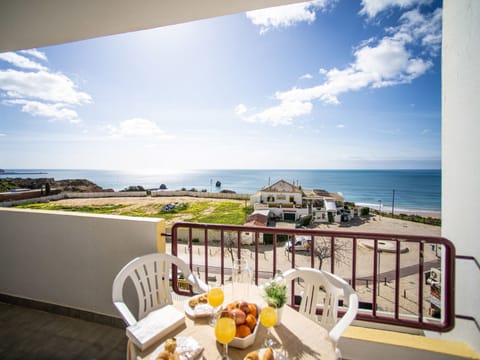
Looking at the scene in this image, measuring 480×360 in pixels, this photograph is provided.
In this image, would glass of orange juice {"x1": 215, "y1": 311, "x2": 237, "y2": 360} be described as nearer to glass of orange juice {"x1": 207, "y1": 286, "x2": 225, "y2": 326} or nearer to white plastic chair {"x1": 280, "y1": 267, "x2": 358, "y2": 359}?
glass of orange juice {"x1": 207, "y1": 286, "x2": 225, "y2": 326}

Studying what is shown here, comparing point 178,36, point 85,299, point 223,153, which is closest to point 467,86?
point 178,36

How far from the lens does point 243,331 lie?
85cm

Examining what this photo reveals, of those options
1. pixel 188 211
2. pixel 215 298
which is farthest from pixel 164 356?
pixel 188 211

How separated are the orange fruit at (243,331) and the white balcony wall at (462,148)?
5.24ft

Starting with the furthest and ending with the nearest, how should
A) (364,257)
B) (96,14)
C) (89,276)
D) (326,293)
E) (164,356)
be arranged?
1. (364,257)
2. (89,276)
3. (96,14)
4. (326,293)
5. (164,356)

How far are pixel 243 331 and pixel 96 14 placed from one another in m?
2.44

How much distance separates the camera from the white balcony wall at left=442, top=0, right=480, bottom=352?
142cm

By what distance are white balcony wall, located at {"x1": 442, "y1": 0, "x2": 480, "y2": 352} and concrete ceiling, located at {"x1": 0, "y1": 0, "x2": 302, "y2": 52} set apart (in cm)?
122

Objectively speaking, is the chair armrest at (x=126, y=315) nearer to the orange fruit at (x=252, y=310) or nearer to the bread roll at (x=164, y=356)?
the bread roll at (x=164, y=356)

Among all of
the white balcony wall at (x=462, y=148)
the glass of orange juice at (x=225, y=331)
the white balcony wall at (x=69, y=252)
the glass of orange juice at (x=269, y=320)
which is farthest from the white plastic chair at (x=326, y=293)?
the white balcony wall at (x=69, y=252)

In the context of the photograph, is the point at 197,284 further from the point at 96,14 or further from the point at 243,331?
the point at 96,14

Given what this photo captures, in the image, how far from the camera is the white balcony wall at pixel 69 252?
2.00 metres

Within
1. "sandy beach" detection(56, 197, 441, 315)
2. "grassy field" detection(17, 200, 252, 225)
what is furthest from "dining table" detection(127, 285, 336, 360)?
"grassy field" detection(17, 200, 252, 225)

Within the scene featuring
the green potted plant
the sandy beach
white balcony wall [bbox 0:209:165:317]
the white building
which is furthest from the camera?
the white building
